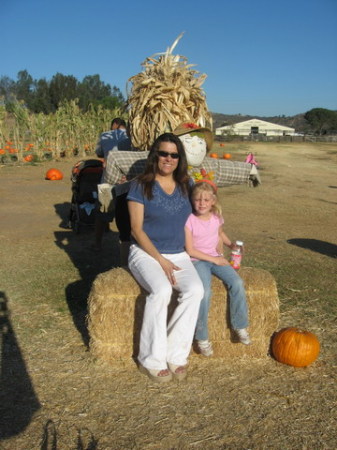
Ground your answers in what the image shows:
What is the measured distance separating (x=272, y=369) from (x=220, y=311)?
0.64 meters

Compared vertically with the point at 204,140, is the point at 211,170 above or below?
below

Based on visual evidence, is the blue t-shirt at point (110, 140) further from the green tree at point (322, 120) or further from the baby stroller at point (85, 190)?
the green tree at point (322, 120)

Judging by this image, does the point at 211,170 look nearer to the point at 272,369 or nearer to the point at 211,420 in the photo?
the point at 272,369

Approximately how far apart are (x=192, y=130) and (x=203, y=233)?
1275 millimetres

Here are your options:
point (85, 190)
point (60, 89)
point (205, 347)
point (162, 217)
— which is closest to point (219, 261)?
point (162, 217)

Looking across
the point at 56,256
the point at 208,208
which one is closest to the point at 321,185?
the point at 56,256

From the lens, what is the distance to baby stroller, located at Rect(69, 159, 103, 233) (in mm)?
7707

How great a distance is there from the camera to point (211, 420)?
292cm

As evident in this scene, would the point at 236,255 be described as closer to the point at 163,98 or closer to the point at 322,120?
the point at 163,98

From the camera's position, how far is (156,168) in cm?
382

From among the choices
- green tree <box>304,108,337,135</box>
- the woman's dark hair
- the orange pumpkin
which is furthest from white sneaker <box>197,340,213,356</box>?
green tree <box>304,108,337,135</box>

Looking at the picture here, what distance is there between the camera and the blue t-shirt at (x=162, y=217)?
12.2 ft

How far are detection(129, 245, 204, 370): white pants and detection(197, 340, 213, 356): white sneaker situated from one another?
0.27 m

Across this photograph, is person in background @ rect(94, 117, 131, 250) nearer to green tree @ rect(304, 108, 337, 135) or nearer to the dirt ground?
the dirt ground
